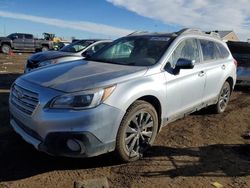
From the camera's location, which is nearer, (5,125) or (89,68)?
(89,68)

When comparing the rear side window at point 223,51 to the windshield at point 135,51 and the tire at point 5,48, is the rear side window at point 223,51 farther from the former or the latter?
the tire at point 5,48

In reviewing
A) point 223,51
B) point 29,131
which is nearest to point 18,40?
point 223,51

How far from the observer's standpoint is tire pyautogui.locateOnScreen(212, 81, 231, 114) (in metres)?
7.30

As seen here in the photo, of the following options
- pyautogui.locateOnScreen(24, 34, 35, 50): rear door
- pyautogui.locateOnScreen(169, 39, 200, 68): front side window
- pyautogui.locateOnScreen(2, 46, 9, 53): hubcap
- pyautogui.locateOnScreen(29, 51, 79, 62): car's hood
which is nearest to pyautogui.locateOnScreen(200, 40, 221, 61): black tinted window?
pyautogui.locateOnScreen(169, 39, 200, 68): front side window

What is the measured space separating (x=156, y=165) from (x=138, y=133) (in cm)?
50

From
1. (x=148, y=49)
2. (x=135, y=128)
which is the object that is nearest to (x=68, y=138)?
(x=135, y=128)

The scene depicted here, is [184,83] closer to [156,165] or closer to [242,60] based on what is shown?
[156,165]

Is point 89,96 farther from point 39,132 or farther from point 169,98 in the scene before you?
point 169,98

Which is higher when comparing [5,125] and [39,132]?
[39,132]

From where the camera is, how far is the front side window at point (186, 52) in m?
5.44

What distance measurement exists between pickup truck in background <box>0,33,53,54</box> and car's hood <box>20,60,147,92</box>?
26176 mm

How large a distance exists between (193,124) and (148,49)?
6.44ft

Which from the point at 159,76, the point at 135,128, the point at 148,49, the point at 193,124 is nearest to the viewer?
the point at 135,128

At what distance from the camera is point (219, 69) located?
6852 mm
